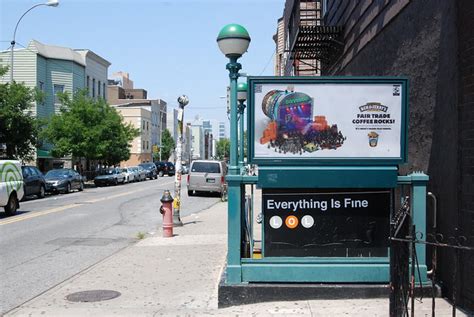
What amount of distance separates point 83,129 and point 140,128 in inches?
1335

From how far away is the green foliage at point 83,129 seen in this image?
117 ft

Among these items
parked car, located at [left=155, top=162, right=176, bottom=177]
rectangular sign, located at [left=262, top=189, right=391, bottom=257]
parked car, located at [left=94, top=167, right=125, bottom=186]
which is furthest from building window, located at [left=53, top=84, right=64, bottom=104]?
rectangular sign, located at [left=262, top=189, right=391, bottom=257]

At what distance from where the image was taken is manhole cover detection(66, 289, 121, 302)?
6.50 m

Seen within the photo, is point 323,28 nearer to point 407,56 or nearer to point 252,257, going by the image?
point 407,56

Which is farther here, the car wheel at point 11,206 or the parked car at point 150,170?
the parked car at point 150,170

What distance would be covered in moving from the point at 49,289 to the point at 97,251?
3246mm

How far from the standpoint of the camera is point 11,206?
17312mm

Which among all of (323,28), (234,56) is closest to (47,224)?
(323,28)

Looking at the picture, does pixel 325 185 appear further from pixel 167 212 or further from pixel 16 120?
pixel 16 120

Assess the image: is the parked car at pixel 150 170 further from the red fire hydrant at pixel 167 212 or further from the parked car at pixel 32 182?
the red fire hydrant at pixel 167 212

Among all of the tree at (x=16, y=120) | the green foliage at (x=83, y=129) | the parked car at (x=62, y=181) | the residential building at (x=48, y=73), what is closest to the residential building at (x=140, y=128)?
the residential building at (x=48, y=73)

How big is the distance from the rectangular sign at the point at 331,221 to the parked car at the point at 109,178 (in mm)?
34547

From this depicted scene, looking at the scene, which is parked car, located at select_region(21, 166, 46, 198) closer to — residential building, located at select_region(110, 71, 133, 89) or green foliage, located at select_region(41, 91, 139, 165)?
green foliage, located at select_region(41, 91, 139, 165)

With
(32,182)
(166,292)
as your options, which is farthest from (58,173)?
(166,292)
